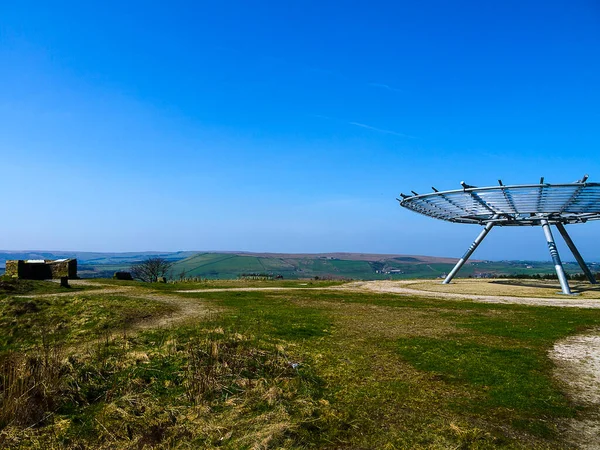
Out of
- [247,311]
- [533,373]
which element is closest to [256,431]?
[533,373]

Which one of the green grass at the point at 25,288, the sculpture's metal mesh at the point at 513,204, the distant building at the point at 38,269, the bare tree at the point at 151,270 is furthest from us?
the bare tree at the point at 151,270

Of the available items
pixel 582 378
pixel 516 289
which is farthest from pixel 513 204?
pixel 582 378

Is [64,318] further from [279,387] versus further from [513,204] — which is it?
[513,204]

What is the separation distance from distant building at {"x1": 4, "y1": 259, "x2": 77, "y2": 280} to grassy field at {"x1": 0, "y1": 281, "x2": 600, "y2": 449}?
26.9 metres

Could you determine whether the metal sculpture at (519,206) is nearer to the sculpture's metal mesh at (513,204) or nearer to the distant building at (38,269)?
the sculpture's metal mesh at (513,204)

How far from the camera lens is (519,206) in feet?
107

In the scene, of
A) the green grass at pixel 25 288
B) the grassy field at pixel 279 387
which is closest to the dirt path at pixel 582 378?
the grassy field at pixel 279 387

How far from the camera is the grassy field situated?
236 inches

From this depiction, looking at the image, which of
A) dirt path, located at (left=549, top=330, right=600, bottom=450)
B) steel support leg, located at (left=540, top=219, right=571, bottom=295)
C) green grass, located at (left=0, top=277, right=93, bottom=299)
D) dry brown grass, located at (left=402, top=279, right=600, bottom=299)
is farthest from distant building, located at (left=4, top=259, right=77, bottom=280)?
steel support leg, located at (left=540, top=219, right=571, bottom=295)

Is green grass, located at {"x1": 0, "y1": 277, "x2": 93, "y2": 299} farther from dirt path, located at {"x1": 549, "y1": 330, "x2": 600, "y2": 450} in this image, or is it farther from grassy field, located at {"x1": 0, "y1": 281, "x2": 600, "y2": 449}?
dirt path, located at {"x1": 549, "y1": 330, "x2": 600, "y2": 450}

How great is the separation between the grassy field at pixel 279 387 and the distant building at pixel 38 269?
88.3 feet

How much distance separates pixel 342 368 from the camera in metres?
9.15

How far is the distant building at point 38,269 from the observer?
36375 mm

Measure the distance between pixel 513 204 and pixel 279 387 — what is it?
30531 millimetres
